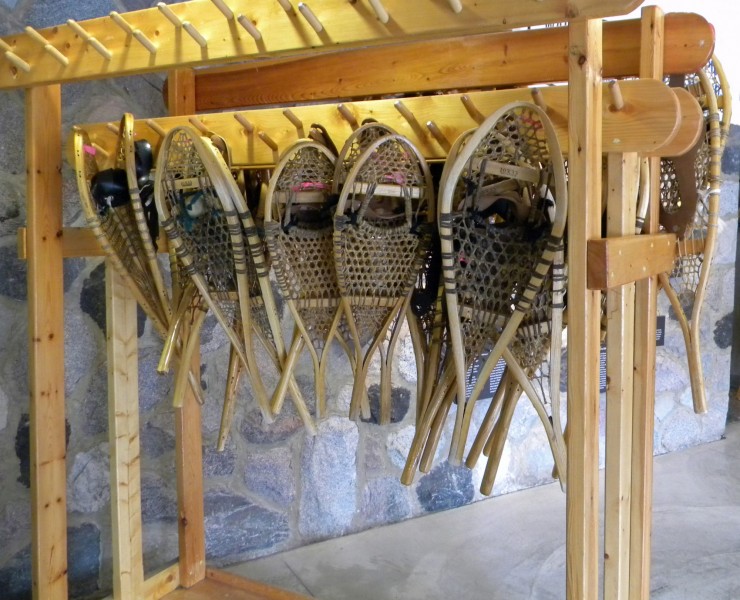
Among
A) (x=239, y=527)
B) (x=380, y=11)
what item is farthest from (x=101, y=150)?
(x=239, y=527)

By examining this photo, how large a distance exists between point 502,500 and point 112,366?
1645 mm

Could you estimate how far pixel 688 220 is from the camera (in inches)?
68.7

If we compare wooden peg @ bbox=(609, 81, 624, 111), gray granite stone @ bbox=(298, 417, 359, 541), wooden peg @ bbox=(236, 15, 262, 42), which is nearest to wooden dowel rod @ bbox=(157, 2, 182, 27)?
wooden peg @ bbox=(236, 15, 262, 42)

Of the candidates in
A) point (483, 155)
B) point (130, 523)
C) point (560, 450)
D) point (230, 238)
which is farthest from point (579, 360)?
point (130, 523)

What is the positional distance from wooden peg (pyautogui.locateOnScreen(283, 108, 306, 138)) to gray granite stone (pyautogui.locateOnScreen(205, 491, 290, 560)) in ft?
3.99

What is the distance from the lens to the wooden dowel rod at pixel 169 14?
128 cm

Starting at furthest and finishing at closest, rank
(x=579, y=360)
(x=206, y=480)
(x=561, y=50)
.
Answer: (x=206, y=480)
(x=561, y=50)
(x=579, y=360)

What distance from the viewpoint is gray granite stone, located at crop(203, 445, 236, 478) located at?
2.22m

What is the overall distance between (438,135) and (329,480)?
140 cm

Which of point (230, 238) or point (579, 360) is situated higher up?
point (230, 238)

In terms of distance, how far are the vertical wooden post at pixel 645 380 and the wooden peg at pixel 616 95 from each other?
293mm

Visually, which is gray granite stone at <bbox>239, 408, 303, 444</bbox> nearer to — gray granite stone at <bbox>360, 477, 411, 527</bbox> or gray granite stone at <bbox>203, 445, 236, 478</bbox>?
gray granite stone at <bbox>203, 445, 236, 478</bbox>

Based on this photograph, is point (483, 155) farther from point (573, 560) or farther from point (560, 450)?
point (573, 560)

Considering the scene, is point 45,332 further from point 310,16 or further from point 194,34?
point 310,16
